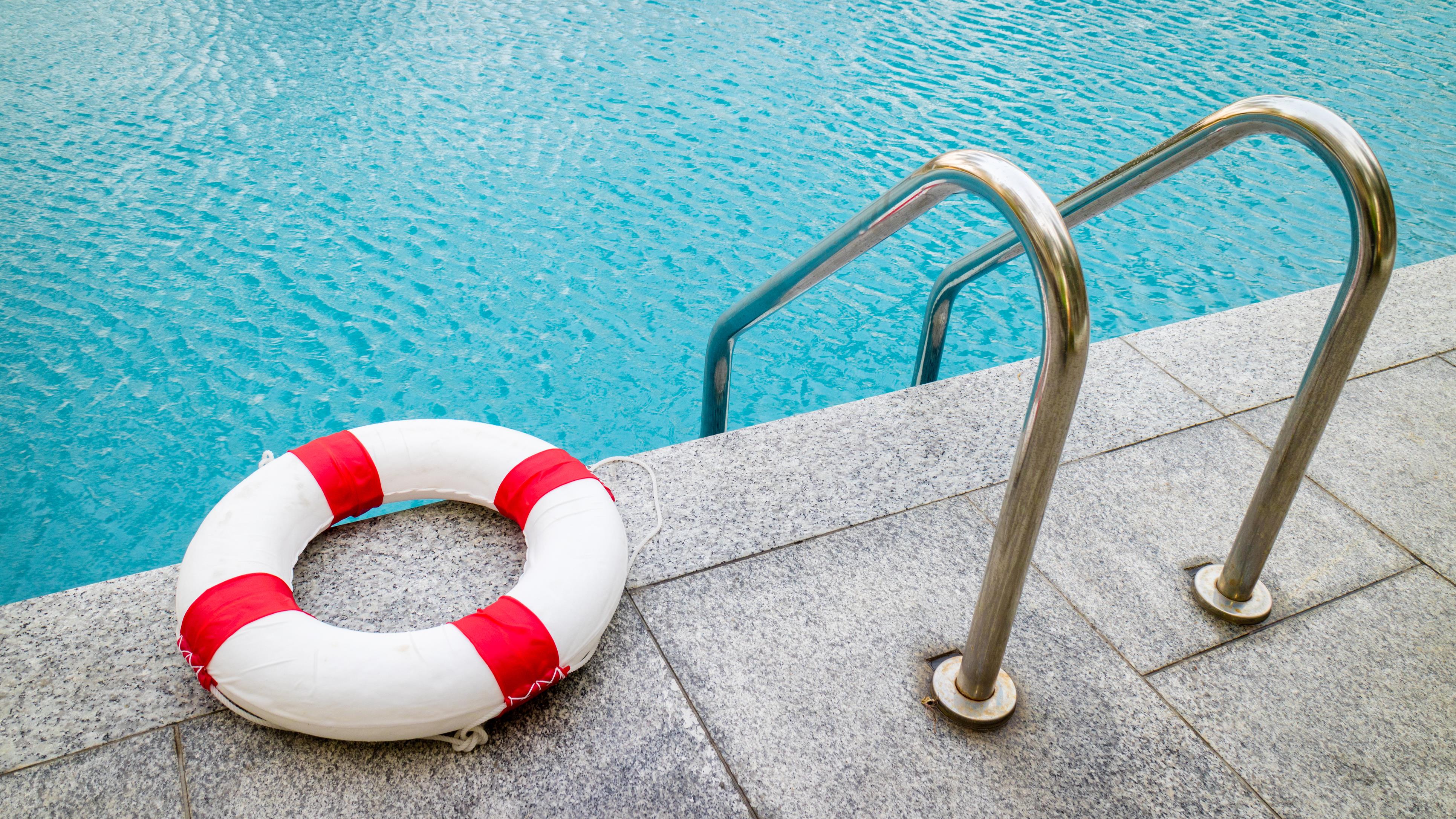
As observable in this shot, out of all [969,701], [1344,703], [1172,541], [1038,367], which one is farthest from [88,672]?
[1344,703]

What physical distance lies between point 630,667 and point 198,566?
2.70 feet

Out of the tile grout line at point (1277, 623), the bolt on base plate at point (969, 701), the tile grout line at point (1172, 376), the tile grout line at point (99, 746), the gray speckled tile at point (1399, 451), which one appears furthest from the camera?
the tile grout line at point (1172, 376)

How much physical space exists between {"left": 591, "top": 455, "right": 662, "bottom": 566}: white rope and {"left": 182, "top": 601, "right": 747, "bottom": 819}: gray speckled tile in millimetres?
351

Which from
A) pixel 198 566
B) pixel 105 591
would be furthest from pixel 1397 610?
pixel 105 591

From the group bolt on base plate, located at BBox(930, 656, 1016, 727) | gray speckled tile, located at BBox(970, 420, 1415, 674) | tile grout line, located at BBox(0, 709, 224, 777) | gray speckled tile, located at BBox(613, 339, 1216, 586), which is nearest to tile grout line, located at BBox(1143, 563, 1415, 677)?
gray speckled tile, located at BBox(970, 420, 1415, 674)

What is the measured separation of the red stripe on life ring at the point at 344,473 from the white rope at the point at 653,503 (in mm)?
496

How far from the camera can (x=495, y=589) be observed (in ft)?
5.92

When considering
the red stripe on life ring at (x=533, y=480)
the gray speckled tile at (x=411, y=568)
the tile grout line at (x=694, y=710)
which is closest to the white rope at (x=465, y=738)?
the gray speckled tile at (x=411, y=568)

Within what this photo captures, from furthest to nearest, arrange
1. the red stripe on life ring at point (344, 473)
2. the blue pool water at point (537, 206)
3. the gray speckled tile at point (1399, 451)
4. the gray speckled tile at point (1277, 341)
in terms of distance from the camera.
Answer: the blue pool water at point (537, 206), the gray speckled tile at point (1277, 341), the gray speckled tile at point (1399, 451), the red stripe on life ring at point (344, 473)

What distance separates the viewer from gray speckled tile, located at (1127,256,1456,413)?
254 centimetres

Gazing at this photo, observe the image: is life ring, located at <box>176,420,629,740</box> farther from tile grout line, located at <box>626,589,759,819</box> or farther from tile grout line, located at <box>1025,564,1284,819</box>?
tile grout line, located at <box>1025,564,1284,819</box>

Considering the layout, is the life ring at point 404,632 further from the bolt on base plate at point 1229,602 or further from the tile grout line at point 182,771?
the bolt on base plate at point 1229,602

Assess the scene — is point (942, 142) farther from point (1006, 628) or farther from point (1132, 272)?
point (1006, 628)

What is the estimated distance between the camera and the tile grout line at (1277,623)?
5.70 ft
